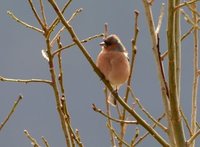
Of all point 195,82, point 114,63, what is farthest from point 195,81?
point 114,63

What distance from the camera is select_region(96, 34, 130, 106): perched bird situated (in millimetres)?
4973

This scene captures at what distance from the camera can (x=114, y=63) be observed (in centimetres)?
507

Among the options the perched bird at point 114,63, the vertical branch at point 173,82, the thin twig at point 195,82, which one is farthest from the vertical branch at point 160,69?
the perched bird at point 114,63

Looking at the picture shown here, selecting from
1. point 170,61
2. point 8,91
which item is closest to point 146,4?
point 170,61

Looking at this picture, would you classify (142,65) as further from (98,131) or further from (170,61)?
(170,61)

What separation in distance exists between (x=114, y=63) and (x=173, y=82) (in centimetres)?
141

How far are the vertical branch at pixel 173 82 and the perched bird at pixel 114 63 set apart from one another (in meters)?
1.24

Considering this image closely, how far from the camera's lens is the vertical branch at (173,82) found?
365 centimetres

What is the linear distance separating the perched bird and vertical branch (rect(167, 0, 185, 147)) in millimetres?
1236

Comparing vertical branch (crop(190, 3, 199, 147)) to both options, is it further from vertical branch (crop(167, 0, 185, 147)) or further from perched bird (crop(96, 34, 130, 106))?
perched bird (crop(96, 34, 130, 106))

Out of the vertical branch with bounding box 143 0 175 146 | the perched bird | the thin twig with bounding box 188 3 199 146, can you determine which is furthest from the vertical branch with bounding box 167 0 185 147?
the perched bird

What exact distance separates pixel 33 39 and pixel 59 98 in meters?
37.9

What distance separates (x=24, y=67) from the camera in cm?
3844

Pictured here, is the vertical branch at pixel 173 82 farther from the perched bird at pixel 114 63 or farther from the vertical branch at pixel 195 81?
the perched bird at pixel 114 63
